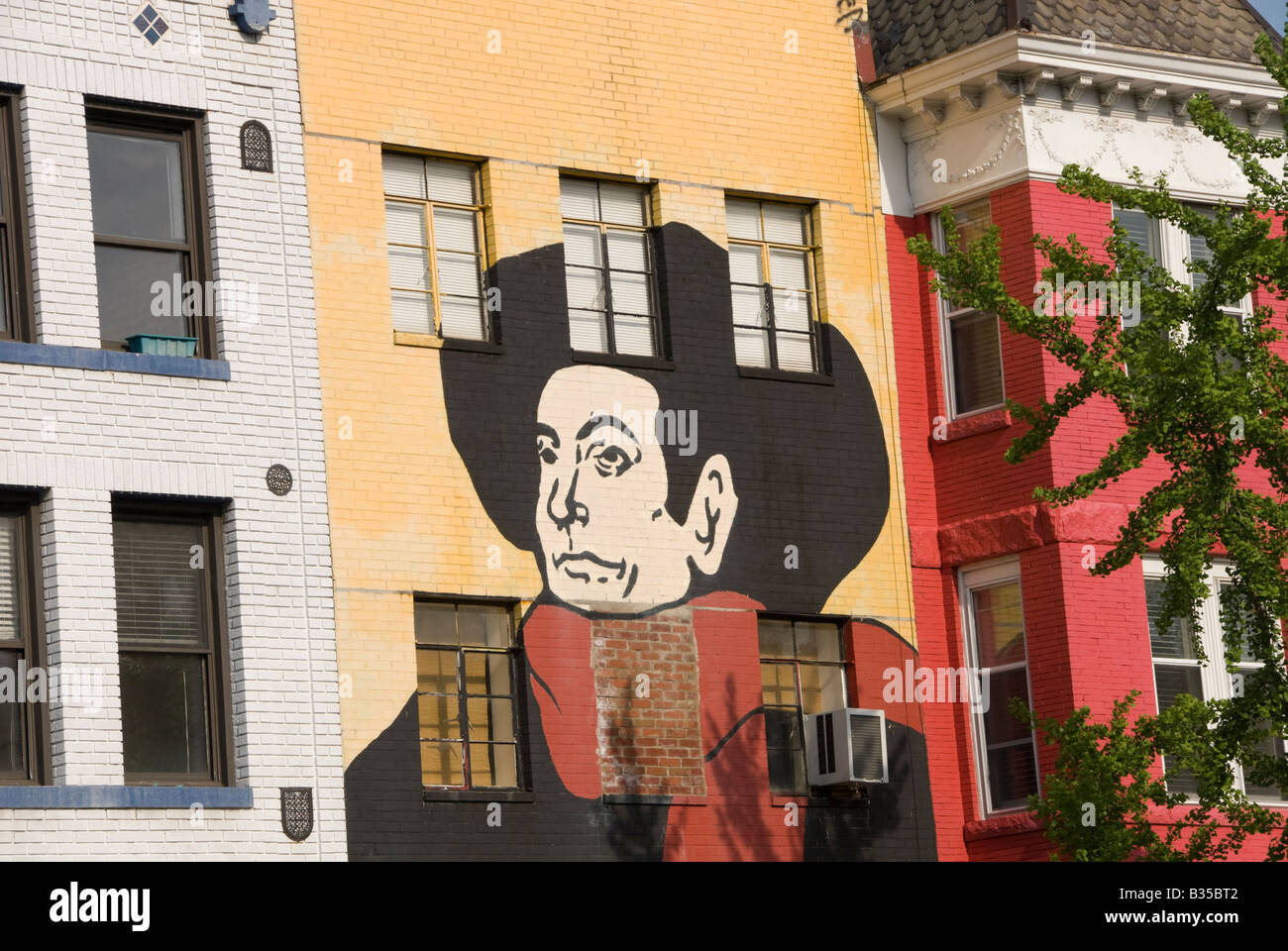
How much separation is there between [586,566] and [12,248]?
5.57 metres

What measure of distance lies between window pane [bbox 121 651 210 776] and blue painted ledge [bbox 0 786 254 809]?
0.31 metres

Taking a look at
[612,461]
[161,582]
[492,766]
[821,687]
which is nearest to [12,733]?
[161,582]

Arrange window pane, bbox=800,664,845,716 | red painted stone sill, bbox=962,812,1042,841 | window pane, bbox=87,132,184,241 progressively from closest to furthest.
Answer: window pane, bbox=87,132,184,241 → red painted stone sill, bbox=962,812,1042,841 → window pane, bbox=800,664,845,716

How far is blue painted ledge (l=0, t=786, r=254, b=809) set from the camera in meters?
17.9

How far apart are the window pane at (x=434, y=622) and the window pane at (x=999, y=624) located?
5.55 meters

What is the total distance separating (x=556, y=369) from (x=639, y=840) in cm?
414

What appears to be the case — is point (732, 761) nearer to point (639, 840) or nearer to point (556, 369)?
point (639, 840)

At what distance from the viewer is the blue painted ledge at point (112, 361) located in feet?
61.3

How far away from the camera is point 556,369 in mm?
21625

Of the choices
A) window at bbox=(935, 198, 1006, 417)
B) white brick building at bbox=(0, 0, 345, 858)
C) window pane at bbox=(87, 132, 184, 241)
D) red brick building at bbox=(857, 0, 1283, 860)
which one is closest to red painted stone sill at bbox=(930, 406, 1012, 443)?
red brick building at bbox=(857, 0, 1283, 860)

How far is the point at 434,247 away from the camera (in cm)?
2139

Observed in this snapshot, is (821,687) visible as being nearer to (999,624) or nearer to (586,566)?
(999,624)

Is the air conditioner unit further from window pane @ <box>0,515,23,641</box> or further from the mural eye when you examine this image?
window pane @ <box>0,515,23,641</box>
